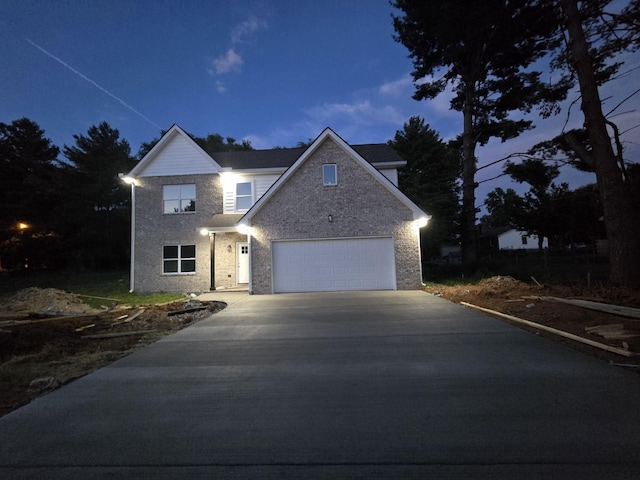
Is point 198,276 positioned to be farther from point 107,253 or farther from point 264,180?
point 107,253

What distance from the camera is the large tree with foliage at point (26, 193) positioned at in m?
28.6

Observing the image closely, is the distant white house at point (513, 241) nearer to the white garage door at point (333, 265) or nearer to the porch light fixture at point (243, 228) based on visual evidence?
the white garage door at point (333, 265)

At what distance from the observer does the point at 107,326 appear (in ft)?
25.6

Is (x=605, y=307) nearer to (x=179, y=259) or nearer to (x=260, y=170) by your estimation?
(x=260, y=170)

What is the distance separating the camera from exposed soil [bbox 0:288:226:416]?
441 cm

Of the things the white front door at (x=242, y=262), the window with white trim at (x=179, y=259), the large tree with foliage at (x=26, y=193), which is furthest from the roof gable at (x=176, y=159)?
the large tree with foliage at (x=26, y=193)

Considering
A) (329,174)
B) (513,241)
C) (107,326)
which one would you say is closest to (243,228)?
(329,174)

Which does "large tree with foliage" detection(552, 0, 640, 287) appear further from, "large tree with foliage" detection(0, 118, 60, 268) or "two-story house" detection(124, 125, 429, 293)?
"large tree with foliage" detection(0, 118, 60, 268)

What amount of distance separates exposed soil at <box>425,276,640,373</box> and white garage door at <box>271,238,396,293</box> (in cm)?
231

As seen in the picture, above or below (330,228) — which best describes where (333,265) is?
below

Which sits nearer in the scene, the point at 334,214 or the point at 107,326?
the point at 107,326

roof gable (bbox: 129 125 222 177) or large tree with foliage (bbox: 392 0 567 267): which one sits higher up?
large tree with foliage (bbox: 392 0 567 267)

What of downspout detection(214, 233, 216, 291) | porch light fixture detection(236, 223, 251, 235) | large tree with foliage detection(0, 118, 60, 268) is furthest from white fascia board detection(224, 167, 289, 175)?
large tree with foliage detection(0, 118, 60, 268)

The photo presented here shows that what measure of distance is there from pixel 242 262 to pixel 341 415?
1360cm
